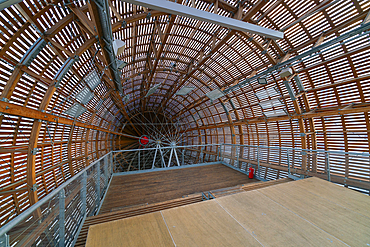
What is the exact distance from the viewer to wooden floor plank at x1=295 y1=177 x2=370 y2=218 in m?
2.43

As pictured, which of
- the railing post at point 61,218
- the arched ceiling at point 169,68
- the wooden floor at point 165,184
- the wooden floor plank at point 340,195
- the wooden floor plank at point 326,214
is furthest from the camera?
the arched ceiling at point 169,68

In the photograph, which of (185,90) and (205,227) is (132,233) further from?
(185,90)

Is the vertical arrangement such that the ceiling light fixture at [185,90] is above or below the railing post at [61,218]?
above

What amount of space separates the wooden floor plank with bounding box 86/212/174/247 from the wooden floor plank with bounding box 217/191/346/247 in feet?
3.27

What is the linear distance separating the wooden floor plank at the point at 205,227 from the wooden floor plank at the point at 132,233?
12cm

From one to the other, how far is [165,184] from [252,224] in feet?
12.1

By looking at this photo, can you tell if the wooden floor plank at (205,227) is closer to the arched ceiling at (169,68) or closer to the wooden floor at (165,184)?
the wooden floor at (165,184)

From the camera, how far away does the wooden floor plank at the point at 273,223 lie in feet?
5.65

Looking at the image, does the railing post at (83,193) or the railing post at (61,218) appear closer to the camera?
the railing post at (61,218)

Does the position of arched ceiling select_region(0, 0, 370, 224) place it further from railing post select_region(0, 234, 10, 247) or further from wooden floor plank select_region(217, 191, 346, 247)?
wooden floor plank select_region(217, 191, 346, 247)

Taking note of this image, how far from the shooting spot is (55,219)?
6.45 feet

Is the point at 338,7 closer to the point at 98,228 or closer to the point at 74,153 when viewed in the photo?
the point at 98,228

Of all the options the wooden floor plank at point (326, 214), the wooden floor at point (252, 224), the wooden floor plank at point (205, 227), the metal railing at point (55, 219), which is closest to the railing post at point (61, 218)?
the metal railing at point (55, 219)

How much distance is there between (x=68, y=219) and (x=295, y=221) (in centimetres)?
305
